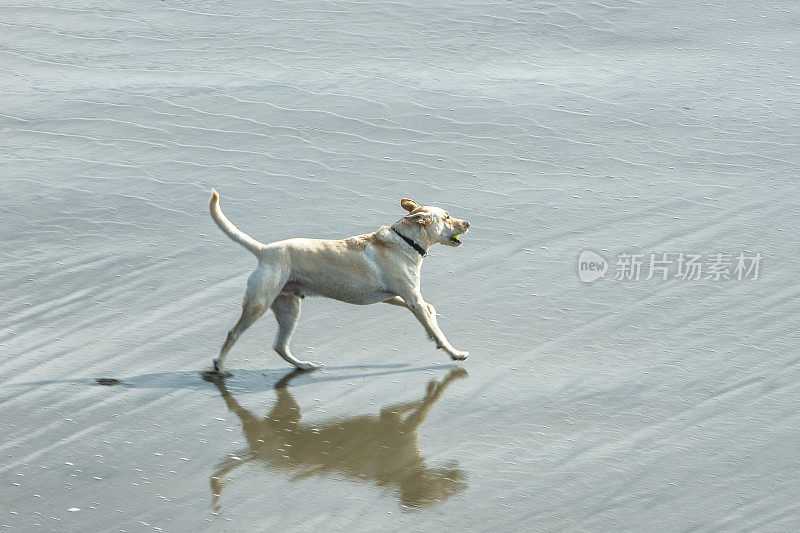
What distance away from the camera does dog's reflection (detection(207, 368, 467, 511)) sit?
635 centimetres

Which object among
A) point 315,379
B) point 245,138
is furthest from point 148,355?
point 245,138

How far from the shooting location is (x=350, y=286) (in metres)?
7.57

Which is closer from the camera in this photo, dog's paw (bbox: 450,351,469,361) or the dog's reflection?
the dog's reflection

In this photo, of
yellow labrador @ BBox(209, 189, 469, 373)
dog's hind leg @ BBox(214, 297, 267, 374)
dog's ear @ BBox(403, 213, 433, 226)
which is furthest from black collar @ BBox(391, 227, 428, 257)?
dog's hind leg @ BBox(214, 297, 267, 374)

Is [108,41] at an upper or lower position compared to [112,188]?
upper

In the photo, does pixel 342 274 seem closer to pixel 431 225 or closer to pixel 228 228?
pixel 431 225

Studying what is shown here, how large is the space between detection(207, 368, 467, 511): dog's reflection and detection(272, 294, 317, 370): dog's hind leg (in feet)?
1.04

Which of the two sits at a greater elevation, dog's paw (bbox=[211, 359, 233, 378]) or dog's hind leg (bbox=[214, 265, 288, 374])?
dog's hind leg (bbox=[214, 265, 288, 374])

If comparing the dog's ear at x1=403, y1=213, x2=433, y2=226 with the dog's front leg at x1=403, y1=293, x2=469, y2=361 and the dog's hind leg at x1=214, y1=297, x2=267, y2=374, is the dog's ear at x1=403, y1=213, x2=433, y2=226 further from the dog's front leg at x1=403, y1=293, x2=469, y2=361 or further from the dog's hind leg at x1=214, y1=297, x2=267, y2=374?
the dog's hind leg at x1=214, y1=297, x2=267, y2=374

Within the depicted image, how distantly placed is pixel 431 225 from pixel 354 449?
1.81m

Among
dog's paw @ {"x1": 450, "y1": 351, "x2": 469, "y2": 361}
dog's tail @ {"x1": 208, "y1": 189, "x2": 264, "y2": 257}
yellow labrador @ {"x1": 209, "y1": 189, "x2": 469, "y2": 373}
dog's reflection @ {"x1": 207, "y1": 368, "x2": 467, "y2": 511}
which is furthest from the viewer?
dog's paw @ {"x1": 450, "y1": 351, "x2": 469, "y2": 361}

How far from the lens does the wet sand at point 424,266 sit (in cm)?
638

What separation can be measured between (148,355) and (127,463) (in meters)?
1.49

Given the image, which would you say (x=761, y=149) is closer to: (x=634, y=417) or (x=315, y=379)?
(x=634, y=417)
